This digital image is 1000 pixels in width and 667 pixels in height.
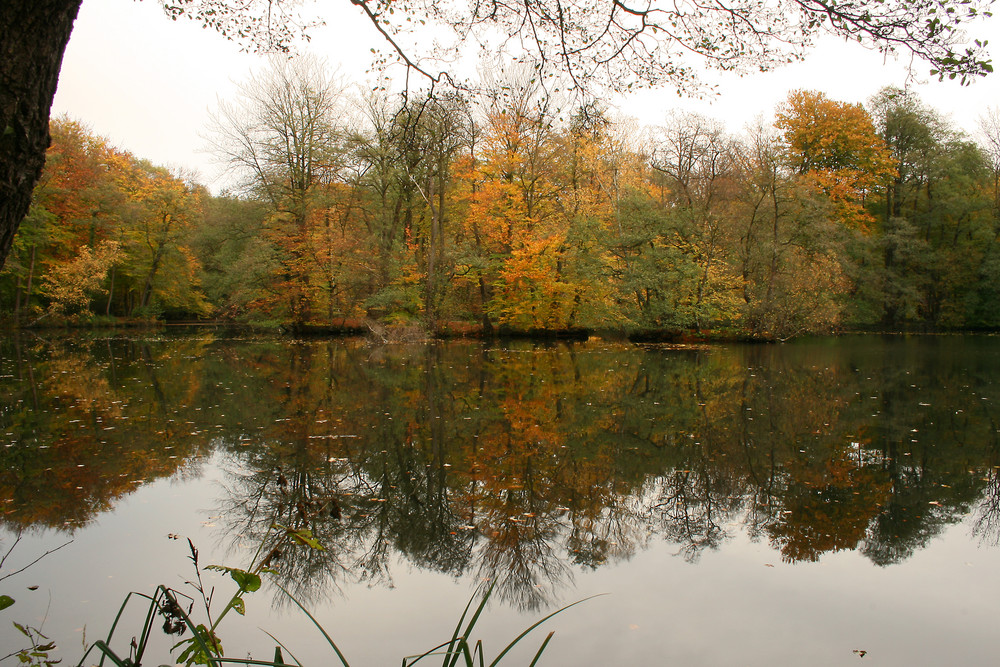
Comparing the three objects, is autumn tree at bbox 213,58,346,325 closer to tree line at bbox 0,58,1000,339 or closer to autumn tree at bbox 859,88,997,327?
tree line at bbox 0,58,1000,339

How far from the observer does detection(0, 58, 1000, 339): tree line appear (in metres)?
25.0

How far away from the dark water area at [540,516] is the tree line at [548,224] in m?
13.7

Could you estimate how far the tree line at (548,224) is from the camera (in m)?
25.0

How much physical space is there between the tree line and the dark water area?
1367 cm

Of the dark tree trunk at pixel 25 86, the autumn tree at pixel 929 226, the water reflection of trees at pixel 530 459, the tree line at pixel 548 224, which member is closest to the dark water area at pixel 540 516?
the water reflection of trees at pixel 530 459

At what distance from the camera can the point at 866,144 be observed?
31.5 meters

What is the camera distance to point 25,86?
2182mm

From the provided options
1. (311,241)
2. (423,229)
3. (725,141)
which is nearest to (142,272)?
(311,241)

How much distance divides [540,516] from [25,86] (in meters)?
4.06

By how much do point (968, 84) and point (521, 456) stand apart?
477cm

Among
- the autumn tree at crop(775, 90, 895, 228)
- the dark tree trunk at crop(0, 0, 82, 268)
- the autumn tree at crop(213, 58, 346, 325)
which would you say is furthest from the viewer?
the autumn tree at crop(775, 90, 895, 228)

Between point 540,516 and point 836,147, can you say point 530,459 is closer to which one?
point 540,516

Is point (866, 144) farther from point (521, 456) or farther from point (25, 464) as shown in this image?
point (25, 464)

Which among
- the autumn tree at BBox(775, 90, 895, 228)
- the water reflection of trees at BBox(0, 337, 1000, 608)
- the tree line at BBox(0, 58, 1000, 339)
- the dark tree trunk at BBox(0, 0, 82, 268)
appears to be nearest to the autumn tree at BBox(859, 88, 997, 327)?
the tree line at BBox(0, 58, 1000, 339)
